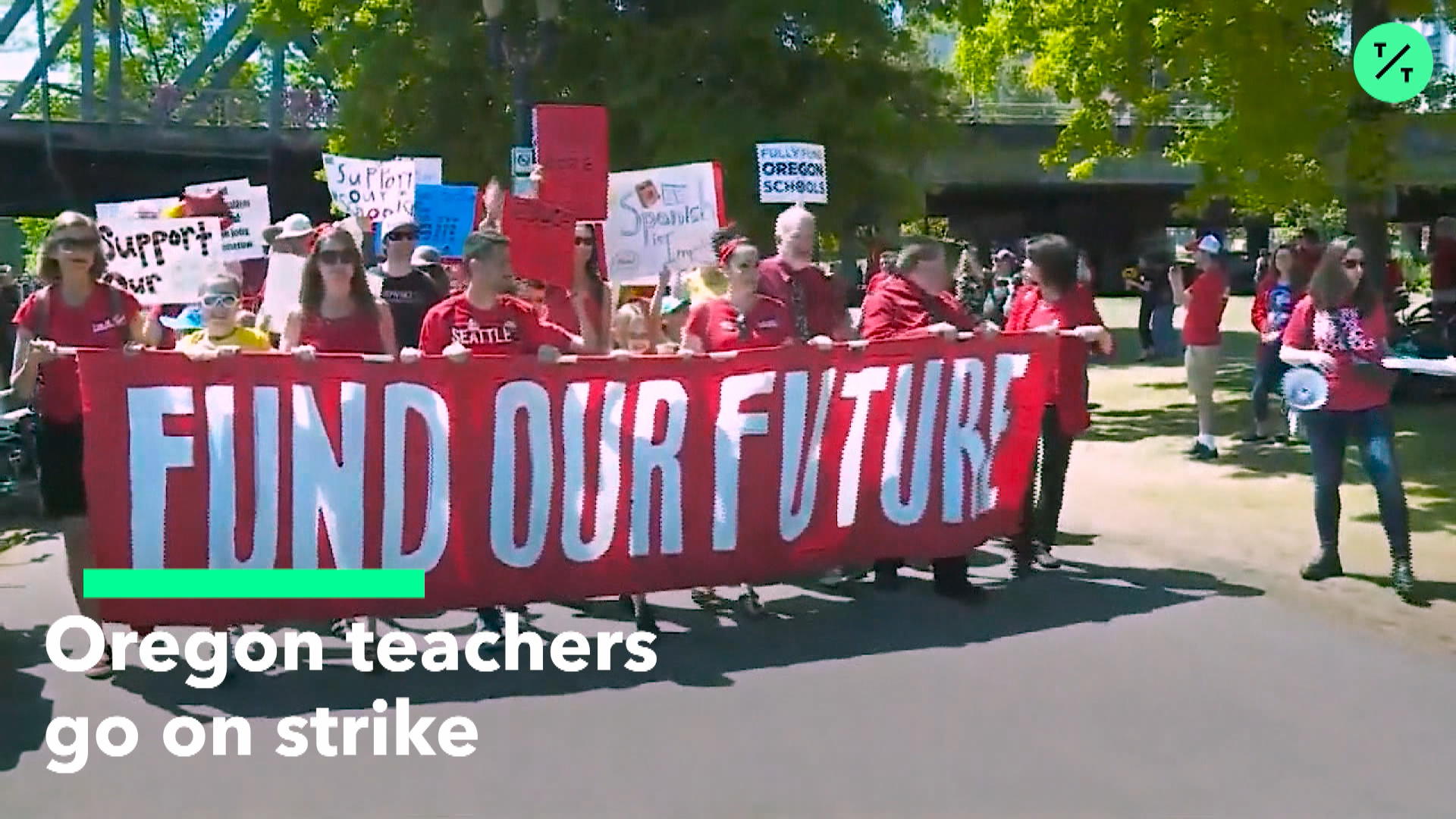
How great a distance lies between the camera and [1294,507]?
10070 millimetres

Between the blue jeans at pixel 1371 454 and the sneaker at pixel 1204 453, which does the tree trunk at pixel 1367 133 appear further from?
the blue jeans at pixel 1371 454

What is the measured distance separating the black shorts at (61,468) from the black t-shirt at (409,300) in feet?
6.54

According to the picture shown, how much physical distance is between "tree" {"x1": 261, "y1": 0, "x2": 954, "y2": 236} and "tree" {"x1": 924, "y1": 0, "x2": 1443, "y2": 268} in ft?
9.12

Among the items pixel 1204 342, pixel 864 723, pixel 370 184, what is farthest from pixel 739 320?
pixel 1204 342

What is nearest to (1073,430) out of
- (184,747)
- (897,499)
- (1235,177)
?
(897,499)

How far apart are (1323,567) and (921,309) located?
2.46 metres

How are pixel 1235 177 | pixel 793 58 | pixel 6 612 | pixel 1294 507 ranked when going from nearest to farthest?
pixel 6 612 → pixel 1294 507 → pixel 1235 177 → pixel 793 58

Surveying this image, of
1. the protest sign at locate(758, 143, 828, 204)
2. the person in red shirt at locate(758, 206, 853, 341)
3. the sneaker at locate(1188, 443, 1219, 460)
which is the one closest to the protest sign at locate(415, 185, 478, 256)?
the protest sign at locate(758, 143, 828, 204)

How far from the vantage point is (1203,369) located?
12.5 metres

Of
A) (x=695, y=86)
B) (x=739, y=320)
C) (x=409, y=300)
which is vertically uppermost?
(x=695, y=86)

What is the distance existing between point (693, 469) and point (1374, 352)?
3.36 metres

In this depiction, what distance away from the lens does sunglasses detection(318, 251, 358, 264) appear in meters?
6.54

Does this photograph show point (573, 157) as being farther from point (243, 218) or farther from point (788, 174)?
point (243, 218)

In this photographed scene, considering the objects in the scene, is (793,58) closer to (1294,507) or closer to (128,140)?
(1294,507)
